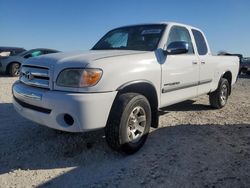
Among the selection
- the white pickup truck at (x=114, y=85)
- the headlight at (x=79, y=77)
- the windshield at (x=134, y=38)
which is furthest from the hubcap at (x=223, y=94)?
the headlight at (x=79, y=77)

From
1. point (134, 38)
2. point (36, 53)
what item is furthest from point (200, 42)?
point (36, 53)

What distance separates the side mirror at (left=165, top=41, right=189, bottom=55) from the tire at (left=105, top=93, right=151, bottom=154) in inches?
38.5

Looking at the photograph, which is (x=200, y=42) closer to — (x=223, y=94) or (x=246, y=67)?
(x=223, y=94)

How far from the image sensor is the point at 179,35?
18.8 ft

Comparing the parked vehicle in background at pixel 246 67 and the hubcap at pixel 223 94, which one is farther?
the parked vehicle in background at pixel 246 67

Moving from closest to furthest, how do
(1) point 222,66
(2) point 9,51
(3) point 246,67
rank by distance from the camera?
(1) point 222,66, (2) point 9,51, (3) point 246,67

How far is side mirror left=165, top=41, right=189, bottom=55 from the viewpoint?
15.8 feet

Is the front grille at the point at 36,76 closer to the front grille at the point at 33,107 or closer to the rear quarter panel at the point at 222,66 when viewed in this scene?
the front grille at the point at 33,107

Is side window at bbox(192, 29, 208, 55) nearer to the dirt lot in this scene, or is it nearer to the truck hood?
the dirt lot

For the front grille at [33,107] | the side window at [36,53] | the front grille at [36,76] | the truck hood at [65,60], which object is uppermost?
the truck hood at [65,60]

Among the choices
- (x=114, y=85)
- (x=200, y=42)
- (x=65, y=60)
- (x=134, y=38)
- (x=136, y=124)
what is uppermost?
(x=134, y=38)

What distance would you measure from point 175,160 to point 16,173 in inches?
78.4

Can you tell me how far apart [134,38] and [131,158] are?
7.25ft

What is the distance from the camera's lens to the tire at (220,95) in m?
7.32
